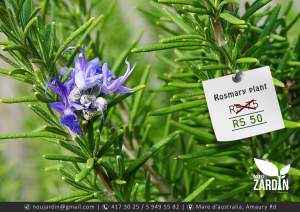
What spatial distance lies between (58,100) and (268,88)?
1.16 ft

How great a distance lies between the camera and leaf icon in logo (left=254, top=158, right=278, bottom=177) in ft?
2.93

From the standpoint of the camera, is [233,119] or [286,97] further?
[286,97]

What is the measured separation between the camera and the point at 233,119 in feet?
2.75

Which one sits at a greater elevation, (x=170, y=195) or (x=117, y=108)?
(x=117, y=108)

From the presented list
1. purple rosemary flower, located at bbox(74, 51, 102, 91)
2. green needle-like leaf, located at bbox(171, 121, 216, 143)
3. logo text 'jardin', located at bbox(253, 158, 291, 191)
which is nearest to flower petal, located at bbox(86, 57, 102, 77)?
purple rosemary flower, located at bbox(74, 51, 102, 91)

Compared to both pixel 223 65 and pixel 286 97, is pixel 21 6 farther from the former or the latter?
pixel 286 97

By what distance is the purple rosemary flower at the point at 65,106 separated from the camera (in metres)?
0.74

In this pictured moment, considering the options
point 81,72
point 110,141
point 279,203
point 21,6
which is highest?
point 21,6

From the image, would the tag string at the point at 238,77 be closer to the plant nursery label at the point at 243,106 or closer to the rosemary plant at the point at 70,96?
the plant nursery label at the point at 243,106

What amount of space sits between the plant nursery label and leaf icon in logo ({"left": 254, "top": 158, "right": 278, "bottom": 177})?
0.10 meters

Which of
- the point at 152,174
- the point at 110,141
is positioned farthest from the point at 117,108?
the point at 110,141

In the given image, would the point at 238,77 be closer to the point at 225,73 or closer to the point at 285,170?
the point at 225,73

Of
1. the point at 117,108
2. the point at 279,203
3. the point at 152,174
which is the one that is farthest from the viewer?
the point at 117,108

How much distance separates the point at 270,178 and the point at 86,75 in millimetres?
405
